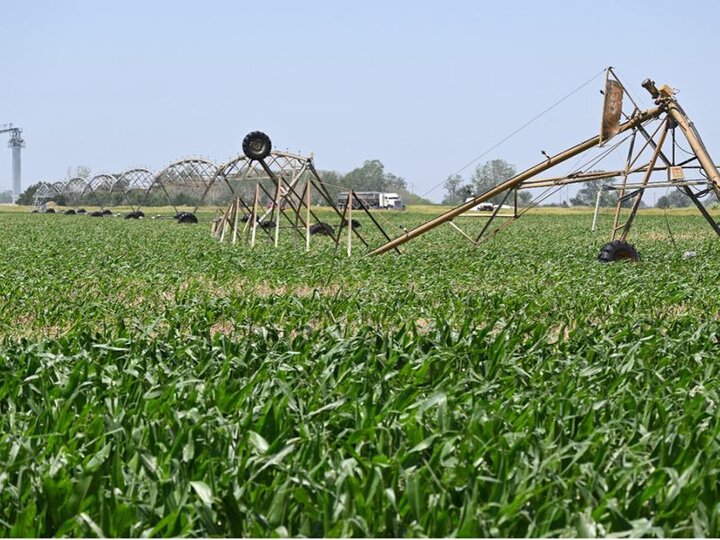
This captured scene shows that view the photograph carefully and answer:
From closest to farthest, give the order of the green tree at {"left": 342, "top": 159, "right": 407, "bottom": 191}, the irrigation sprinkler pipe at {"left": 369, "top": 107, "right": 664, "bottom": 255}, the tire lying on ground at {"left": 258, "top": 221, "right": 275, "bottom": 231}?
1. the irrigation sprinkler pipe at {"left": 369, "top": 107, "right": 664, "bottom": 255}
2. the tire lying on ground at {"left": 258, "top": 221, "right": 275, "bottom": 231}
3. the green tree at {"left": 342, "top": 159, "right": 407, "bottom": 191}

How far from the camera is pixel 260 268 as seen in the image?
17.0 meters

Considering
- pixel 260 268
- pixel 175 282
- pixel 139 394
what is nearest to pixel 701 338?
pixel 139 394

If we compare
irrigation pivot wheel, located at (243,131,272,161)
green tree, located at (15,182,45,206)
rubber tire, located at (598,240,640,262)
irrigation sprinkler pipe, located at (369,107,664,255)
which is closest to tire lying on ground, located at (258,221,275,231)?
irrigation pivot wheel, located at (243,131,272,161)

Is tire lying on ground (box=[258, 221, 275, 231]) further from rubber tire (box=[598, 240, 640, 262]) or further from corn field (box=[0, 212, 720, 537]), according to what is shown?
corn field (box=[0, 212, 720, 537])

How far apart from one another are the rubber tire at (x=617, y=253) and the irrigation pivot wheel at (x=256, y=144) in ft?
34.3

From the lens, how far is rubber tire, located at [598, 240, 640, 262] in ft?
59.2

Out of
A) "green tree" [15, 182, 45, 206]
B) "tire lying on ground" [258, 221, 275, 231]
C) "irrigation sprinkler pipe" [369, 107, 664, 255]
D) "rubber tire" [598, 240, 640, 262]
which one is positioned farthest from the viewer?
"green tree" [15, 182, 45, 206]

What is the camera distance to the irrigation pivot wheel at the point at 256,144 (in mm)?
25297

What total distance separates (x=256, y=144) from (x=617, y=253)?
36.4 feet

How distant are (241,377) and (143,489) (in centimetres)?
228

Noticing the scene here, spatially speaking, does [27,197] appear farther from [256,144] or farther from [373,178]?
[256,144]

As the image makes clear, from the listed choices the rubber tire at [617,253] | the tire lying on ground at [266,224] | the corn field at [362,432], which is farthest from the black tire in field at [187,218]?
the corn field at [362,432]

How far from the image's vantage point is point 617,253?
18.1 metres

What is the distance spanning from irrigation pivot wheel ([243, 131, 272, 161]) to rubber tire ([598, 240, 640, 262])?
34.3ft
